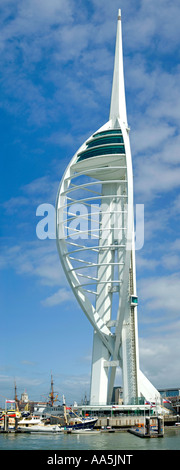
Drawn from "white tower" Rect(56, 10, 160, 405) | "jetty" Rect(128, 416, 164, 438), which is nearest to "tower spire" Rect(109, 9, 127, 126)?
"white tower" Rect(56, 10, 160, 405)

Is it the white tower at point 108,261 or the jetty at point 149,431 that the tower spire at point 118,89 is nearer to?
the white tower at point 108,261

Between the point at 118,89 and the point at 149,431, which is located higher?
the point at 118,89

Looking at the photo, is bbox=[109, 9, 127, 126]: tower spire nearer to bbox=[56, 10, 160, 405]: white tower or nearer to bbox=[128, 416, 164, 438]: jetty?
bbox=[56, 10, 160, 405]: white tower

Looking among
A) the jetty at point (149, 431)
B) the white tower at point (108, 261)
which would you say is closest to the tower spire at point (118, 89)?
the white tower at point (108, 261)

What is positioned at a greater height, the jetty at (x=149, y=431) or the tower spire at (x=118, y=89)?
the tower spire at (x=118, y=89)

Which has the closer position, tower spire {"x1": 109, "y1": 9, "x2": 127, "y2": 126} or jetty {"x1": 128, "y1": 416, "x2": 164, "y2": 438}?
jetty {"x1": 128, "y1": 416, "x2": 164, "y2": 438}

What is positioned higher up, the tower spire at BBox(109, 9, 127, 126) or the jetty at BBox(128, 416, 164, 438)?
the tower spire at BBox(109, 9, 127, 126)

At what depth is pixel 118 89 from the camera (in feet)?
263

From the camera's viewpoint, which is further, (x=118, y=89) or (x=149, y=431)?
(x=118, y=89)

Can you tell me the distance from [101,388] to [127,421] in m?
5.61

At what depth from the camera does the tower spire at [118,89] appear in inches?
3110

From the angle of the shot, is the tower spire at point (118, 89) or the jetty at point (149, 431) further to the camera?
the tower spire at point (118, 89)

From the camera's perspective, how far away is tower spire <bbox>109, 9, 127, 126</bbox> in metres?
79.0

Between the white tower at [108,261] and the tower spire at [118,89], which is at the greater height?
A: the tower spire at [118,89]
